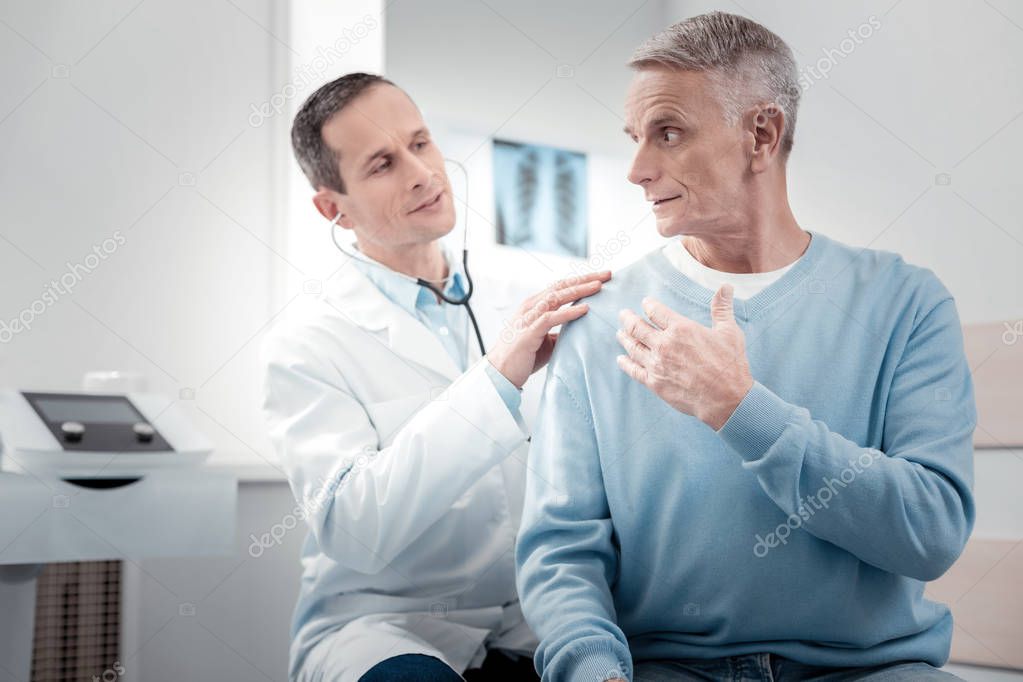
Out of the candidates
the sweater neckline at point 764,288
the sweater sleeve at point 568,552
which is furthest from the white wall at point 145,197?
the sweater neckline at point 764,288

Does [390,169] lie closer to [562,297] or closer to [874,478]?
[562,297]

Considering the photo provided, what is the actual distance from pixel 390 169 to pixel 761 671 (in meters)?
0.95

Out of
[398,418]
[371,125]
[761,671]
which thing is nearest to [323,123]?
[371,125]

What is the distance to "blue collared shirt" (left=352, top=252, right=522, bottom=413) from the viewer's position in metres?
1.53

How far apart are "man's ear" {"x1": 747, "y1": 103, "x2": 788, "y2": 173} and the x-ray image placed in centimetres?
130

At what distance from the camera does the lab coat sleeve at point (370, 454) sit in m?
1.25

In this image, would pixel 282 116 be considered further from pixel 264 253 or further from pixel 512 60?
pixel 512 60

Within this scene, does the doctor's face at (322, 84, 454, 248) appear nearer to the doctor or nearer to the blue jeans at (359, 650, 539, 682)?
the doctor

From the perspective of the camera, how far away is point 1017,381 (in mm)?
1314

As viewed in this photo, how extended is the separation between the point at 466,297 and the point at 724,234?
1.57 feet

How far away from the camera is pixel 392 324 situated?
4.86 feet

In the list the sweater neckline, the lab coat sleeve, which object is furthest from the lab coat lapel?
the sweater neckline

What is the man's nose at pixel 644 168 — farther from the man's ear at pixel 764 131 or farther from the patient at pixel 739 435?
the man's ear at pixel 764 131

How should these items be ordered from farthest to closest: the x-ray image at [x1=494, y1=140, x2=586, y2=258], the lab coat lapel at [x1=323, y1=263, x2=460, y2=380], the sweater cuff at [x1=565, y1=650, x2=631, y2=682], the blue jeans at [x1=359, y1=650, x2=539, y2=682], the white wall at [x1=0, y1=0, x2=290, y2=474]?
the x-ray image at [x1=494, y1=140, x2=586, y2=258], the white wall at [x1=0, y1=0, x2=290, y2=474], the lab coat lapel at [x1=323, y1=263, x2=460, y2=380], the blue jeans at [x1=359, y1=650, x2=539, y2=682], the sweater cuff at [x1=565, y1=650, x2=631, y2=682]
